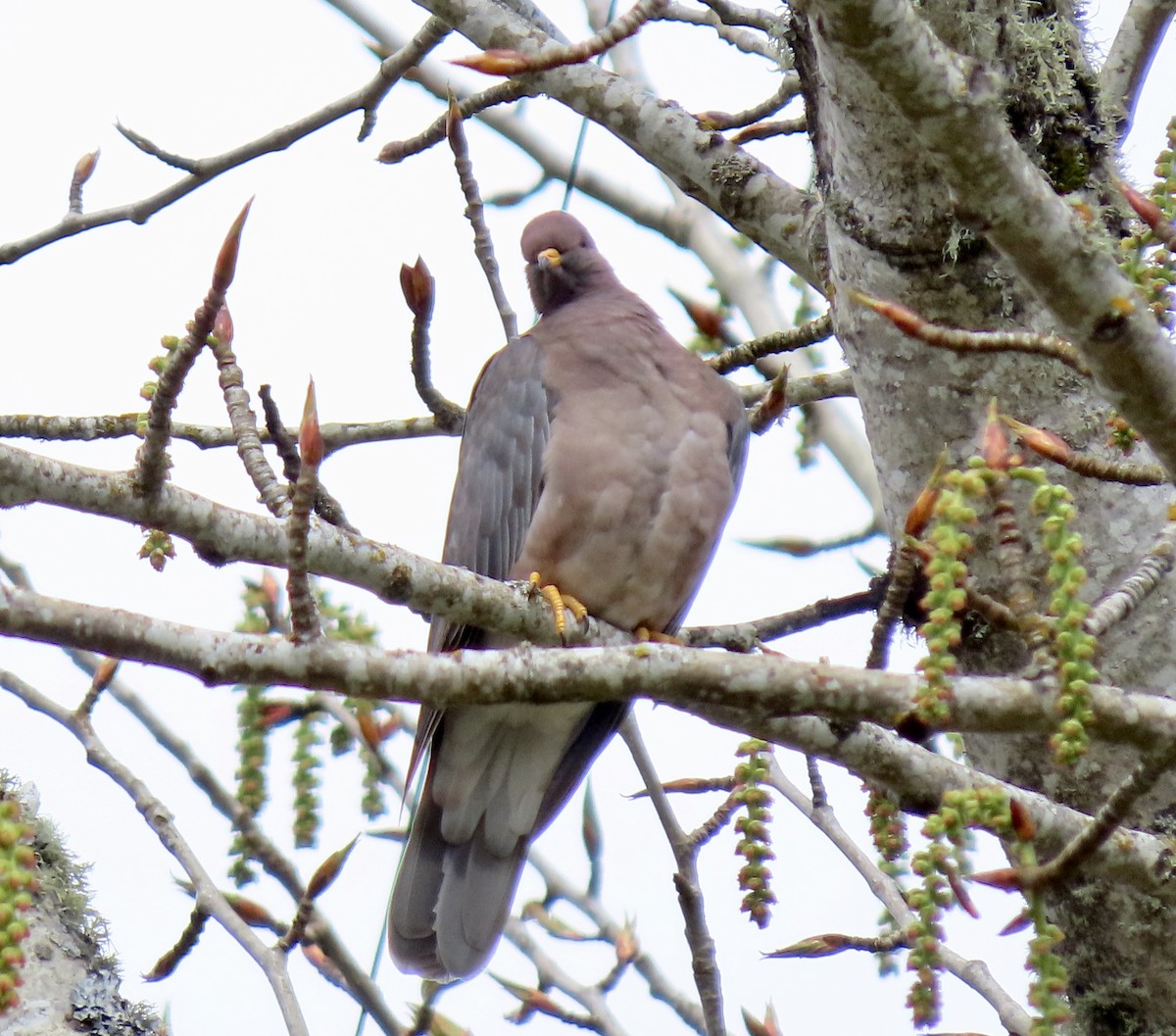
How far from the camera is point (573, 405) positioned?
382 centimetres

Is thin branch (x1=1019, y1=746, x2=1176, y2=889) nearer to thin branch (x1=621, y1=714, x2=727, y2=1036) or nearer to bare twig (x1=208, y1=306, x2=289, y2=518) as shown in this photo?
thin branch (x1=621, y1=714, x2=727, y2=1036)

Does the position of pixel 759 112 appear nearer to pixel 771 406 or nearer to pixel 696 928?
pixel 771 406

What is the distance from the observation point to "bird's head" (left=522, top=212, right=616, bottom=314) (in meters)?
4.53

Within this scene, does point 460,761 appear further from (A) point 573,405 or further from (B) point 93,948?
(B) point 93,948

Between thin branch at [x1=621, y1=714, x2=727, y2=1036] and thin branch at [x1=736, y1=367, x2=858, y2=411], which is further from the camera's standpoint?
thin branch at [x1=736, y1=367, x2=858, y2=411]

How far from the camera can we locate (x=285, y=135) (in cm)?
367

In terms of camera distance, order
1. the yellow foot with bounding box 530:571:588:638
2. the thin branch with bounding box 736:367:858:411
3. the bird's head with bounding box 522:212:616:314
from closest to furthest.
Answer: the yellow foot with bounding box 530:571:588:638, the thin branch with bounding box 736:367:858:411, the bird's head with bounding box 522:212:616:314

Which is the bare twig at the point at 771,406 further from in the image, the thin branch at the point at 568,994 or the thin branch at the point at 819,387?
the thin branch at the point at 568,994

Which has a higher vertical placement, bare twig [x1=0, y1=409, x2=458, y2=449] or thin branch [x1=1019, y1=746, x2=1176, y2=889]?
bare twig [x1=0, y1=409, x2=458, y2=449]

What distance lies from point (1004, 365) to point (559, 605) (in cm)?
97

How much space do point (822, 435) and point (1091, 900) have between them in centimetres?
268

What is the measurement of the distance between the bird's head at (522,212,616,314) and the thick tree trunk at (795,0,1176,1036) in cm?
180

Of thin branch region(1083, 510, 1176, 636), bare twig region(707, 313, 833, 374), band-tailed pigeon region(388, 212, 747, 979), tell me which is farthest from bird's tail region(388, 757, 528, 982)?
thin branch region(1083, 510, 1176, 636)

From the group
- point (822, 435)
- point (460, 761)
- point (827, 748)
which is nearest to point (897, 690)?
point (827, 748)
